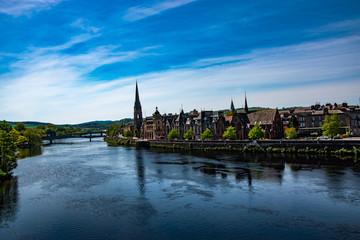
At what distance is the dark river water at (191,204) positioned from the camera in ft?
91.3

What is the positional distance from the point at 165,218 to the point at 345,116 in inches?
3486

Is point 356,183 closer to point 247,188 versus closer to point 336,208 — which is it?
point 336,208

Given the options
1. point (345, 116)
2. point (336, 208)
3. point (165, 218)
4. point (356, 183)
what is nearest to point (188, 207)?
point (165, 218)

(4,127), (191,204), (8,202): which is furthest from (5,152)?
(4,127)

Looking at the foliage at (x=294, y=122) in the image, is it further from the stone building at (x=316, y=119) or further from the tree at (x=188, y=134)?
the tree at (x=188, y=134)

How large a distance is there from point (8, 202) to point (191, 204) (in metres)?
25.4

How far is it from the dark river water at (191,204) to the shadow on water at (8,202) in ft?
0.37

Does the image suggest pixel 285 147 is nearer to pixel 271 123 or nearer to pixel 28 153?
pixel 271 123

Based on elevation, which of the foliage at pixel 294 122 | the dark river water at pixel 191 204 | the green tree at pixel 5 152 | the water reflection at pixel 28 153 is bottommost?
the dark river water at pixel 191 204

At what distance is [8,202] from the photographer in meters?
39.1

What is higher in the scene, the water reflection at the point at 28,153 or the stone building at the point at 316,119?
the stone building at the point at 316,119

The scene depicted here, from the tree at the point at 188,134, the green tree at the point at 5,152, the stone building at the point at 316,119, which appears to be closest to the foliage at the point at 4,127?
the green tree at the point at 5,152

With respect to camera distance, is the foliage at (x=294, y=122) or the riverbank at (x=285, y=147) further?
the foliage at (x=294, y=122)

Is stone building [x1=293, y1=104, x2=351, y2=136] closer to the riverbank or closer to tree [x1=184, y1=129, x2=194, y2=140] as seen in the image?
the riverbank
